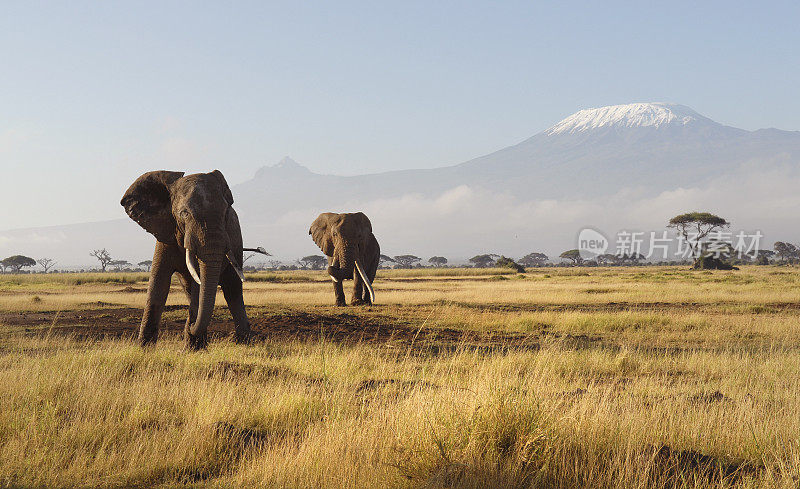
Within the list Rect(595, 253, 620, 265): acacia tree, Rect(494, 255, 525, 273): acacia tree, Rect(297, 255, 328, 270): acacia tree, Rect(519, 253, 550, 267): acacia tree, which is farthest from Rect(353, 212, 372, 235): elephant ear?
Rect(519, 253, 550, 267): acacia tree

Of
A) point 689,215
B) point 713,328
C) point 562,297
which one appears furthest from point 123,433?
point 689,215

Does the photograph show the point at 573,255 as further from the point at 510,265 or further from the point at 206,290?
the point at 206,290

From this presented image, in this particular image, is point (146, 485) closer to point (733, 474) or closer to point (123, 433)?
point (123, 433)

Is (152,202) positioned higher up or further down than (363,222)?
further down

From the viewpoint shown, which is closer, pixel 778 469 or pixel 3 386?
Answer: pixel 778 469

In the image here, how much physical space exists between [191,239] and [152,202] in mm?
1654

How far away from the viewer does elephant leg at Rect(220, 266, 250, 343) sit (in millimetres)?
12508

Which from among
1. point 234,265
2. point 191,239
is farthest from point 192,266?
point 234,265

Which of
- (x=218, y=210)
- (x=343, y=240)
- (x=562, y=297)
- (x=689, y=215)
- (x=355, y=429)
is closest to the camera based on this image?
(x=355, y=429)

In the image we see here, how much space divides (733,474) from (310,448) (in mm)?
3444

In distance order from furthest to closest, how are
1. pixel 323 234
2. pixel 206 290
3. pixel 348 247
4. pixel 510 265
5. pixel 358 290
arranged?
pixel 510 265 < pixel 323 234 < pixel 358 290 < pixel 348 247 < pixel 206 290

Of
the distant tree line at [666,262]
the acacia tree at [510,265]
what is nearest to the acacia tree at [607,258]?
the distant tree line at [666,262]

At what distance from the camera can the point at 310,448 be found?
5.00m

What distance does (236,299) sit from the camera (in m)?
12.7
